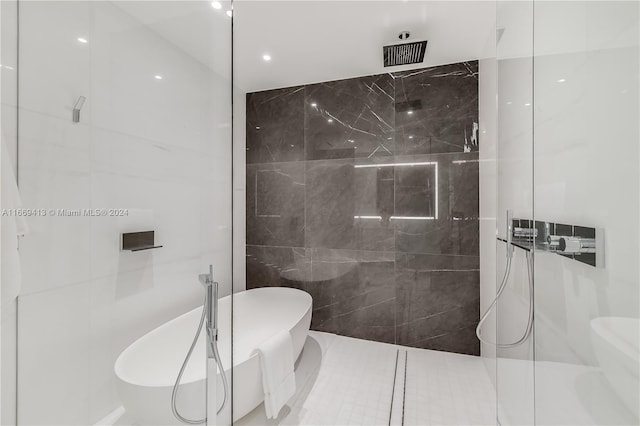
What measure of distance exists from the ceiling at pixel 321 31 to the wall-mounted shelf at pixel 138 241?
795 millimetres

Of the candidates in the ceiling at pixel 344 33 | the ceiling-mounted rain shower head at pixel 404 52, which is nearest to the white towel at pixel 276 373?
the ceiling at pixel 344 33

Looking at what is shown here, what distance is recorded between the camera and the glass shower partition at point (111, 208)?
921mm

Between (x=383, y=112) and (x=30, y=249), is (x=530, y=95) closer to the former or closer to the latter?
(x=383, y=112)

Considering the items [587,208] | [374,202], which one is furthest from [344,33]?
[587,208]

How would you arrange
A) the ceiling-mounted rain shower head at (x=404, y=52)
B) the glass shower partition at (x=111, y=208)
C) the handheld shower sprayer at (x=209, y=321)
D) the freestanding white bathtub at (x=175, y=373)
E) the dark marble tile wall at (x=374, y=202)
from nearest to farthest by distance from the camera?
the glass shower partition at (x=111, y=208) → the freestanding white bathtub at (x=175, y=373) → the handheld shower sprayer at (x=209, y=321) → the ceiling-mounted rain shower head at (x=404, y=52) → the dark marble tile wall at (x=374, y=202)

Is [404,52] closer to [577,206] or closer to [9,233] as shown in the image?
[577,206]

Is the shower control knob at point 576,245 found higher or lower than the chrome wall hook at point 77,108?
lower

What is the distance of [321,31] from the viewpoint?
2.05 metres

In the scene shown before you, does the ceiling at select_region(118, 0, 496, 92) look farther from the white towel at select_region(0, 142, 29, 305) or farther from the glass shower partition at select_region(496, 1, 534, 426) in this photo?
the white towel at select_region(0, 142, 29, 305)

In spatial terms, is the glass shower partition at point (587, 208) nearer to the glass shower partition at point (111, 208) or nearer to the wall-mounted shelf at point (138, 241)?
the glass shower partition at point (111, 208)

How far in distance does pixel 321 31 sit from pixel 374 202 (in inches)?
57.6

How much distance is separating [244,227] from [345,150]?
1313 mm

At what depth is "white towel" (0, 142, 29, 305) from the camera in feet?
2.76

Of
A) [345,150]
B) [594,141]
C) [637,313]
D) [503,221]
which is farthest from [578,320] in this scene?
[345,150]
